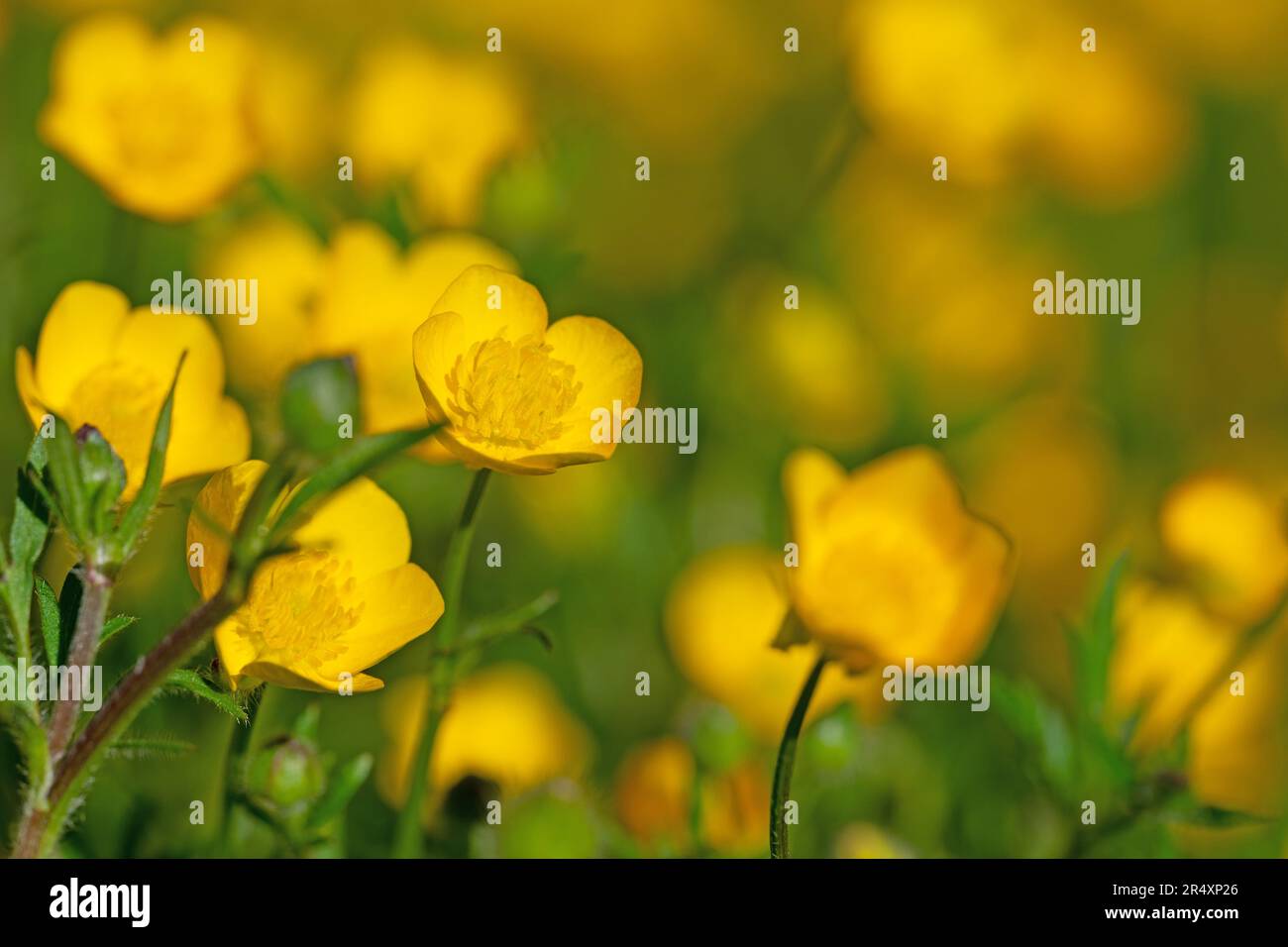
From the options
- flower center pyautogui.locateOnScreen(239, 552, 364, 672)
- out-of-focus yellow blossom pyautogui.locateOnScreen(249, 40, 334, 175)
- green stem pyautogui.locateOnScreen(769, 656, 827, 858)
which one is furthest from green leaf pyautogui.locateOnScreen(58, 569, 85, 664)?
A: out-of-focus yellow blossom pyautogui.locateOnScreen(249, 40, 334, 175)

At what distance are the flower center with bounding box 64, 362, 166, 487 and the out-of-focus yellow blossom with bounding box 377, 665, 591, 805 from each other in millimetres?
661

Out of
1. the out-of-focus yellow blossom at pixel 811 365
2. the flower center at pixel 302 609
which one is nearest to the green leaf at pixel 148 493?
the flower center at pixel 302 609

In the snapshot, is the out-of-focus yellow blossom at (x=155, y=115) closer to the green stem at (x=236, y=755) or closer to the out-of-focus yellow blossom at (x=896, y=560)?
the green stem at (x=236, y=755)

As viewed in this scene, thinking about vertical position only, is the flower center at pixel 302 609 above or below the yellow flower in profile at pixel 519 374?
below

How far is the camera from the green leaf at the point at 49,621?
95 cm

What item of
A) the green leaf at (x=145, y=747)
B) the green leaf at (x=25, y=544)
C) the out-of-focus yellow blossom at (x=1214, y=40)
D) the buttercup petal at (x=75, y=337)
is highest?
the out-of-focus yellow blossom at (x=1214, y=40)

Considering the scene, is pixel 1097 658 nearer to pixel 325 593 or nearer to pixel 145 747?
pixel 325 593

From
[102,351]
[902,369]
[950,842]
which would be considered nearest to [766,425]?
[902,369]

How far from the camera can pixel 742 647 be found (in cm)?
197

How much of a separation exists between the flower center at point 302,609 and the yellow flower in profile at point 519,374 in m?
0.13

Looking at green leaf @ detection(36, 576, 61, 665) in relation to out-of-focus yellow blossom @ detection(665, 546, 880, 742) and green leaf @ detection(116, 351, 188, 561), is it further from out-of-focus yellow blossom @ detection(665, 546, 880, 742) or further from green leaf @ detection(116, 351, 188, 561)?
out-of-focus yellow blossom @ detection(665, 546, 880, 742)

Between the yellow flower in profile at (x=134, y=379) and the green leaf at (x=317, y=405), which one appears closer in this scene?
the green leaf at (x=317, y=405)

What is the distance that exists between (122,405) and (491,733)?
86cm

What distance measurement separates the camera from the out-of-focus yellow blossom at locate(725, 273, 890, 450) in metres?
2.70
